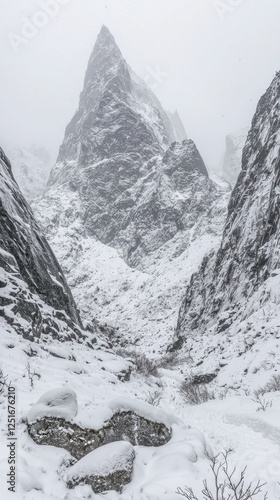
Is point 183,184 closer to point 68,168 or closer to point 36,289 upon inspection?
point 68,168

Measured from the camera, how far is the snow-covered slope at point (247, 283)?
52.2 ft

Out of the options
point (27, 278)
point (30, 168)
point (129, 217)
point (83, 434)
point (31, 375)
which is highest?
point (30, 168)

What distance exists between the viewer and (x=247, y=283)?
23953 mm

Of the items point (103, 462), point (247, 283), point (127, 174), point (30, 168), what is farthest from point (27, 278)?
point (30, 168)

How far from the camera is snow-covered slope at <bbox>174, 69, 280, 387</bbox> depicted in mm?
15909

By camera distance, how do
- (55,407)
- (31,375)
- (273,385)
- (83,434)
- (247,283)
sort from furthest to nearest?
(247,283) < (273,385) < (31,375) < (55,407) < (83,434)

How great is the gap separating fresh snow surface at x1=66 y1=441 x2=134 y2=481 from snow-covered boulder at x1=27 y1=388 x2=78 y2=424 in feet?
2.98

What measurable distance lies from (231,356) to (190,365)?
232 inches

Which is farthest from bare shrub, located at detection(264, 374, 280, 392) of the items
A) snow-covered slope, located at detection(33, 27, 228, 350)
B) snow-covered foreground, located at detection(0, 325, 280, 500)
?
snow-covered slope, located at detection(33, 27, 228, 350)

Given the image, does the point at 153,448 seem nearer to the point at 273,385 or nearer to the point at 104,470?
the point at 104,470

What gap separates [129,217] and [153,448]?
8020cm

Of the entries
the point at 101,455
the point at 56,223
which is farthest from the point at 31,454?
the point at 56,223

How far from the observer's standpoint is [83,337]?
17500 mm

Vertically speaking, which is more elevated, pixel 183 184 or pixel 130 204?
pixel 183 184
